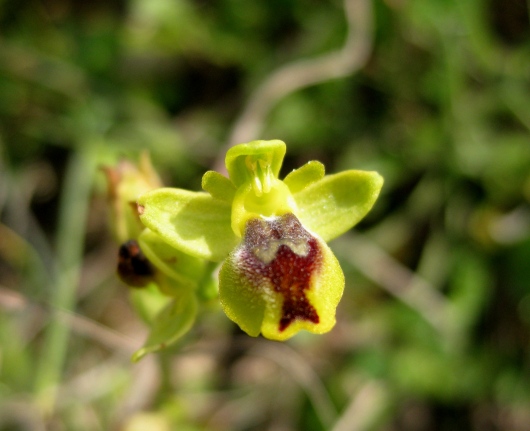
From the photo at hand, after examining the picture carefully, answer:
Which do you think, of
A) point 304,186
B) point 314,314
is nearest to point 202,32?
point 304,186

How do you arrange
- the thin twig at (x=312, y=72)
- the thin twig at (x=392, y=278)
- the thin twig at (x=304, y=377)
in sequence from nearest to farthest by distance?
the thin twig at (x=304, y=377) → the thin twig at (x=392, y=278) → the thin twig at (x=312, y=72)

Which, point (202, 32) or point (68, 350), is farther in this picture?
point (202, 32)

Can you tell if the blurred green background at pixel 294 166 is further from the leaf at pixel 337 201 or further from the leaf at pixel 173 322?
the leaf at pixel 337 201

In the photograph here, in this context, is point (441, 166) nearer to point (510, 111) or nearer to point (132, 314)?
point (510, 111)

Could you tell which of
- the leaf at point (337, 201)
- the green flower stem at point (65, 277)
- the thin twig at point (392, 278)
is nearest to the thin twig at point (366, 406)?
the thin twig at point (392, 278)

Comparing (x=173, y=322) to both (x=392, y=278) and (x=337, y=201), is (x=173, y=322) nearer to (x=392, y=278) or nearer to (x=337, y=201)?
(x=337, y=201)

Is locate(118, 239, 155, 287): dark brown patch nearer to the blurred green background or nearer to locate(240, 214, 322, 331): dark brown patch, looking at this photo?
locate(240, 214, 322, 331): dark brown patch

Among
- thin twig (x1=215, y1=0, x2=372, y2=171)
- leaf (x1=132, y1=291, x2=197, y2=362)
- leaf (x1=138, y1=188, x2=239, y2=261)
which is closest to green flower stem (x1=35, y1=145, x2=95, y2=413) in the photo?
thin twig (x1=215, y1=0, x2=372, y2=171)
